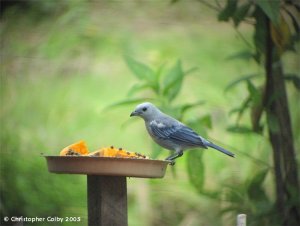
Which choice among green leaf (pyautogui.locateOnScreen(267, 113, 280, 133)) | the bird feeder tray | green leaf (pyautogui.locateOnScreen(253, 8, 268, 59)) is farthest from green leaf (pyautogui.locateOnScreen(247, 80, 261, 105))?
the bird feeder tray

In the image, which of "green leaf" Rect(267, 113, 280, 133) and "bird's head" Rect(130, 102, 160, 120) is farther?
"green leaf" Rect(267, 113, 280, 133)

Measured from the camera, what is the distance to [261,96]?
4.60 metres

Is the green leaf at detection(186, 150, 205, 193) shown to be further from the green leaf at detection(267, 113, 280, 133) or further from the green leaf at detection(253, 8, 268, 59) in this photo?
the green leaf at detection(253, 8, 268, 59)

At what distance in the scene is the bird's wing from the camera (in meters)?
3.82

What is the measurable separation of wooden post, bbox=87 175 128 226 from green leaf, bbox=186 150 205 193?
161 centimetres

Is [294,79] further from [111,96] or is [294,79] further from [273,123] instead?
[111,96]

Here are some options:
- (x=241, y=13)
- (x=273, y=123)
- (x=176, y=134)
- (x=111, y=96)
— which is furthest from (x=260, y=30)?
(x=111, y=96)

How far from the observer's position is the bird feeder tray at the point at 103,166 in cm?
281

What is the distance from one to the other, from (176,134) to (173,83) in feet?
2.96

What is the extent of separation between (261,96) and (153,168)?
1.82m

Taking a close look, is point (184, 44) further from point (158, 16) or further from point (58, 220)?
point (58, 220)

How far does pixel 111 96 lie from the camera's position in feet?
21.4

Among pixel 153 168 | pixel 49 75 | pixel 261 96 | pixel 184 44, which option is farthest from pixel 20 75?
pixel 153 168

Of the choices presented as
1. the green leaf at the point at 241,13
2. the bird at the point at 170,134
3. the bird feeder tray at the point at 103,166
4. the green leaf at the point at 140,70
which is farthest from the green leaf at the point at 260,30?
the bird feeder tray at the point at 103,166
